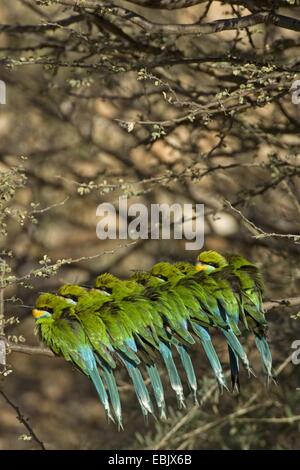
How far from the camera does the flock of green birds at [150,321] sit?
77.5 inches

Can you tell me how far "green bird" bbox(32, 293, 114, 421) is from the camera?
196 centimetres

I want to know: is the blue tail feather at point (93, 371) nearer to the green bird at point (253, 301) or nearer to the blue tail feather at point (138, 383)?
the blue tail feather at point (138, 383)

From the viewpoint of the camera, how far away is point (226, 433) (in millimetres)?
2980

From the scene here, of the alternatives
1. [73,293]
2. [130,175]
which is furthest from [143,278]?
[130,175]

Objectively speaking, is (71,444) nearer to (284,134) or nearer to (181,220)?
(181,220)

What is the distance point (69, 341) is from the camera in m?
1.96

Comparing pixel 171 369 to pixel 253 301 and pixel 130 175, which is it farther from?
pixel 130 175

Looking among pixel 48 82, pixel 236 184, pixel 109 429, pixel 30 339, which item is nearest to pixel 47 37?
pixel 48 82

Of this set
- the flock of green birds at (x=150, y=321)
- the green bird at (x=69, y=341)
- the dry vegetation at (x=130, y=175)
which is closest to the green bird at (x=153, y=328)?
the flock of green birds at (x=150, y=321)

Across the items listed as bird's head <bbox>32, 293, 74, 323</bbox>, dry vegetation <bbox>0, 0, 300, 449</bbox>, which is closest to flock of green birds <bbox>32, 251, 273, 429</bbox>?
bird's head <bbox>32, 293, 74, 323</bbox>

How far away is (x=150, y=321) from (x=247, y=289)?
23 cm

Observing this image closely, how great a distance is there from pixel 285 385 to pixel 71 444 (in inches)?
27.1

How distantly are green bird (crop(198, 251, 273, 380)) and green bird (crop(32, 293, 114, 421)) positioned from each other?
32 centimetres
